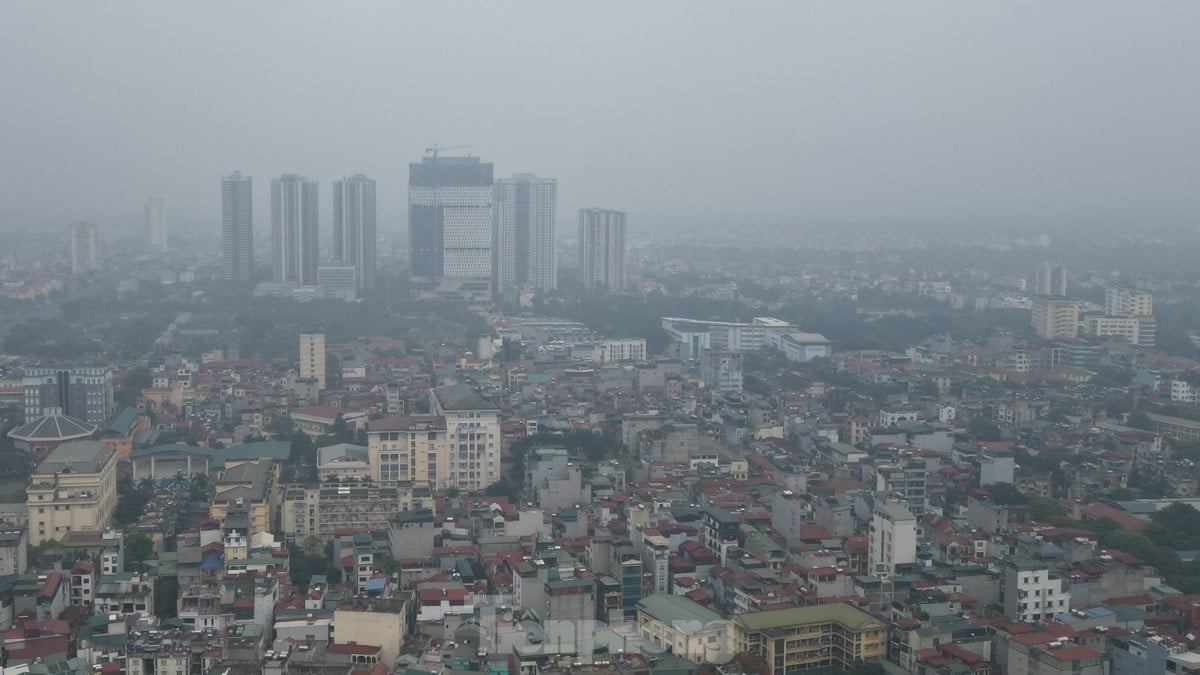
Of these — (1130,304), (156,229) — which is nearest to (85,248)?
(156,229)

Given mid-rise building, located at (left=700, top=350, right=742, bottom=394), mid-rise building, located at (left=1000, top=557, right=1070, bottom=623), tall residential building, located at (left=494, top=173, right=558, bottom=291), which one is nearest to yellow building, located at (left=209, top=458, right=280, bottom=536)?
mid-rise building, located at (left=1000, top=557, right=1070, bottom=623)

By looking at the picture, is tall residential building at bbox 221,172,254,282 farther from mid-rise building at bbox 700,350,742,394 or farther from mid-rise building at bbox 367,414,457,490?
mid-rise building at bbox 367,414,457,490

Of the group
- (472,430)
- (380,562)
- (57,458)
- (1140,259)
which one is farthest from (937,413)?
(1140,259)

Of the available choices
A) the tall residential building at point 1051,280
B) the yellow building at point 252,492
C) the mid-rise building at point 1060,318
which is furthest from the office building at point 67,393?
the tall residential building at point 1051,280

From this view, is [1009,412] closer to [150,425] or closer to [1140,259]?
A: [150,425]

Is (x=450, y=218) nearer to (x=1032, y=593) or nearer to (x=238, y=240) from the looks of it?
(x=238, y=240)
